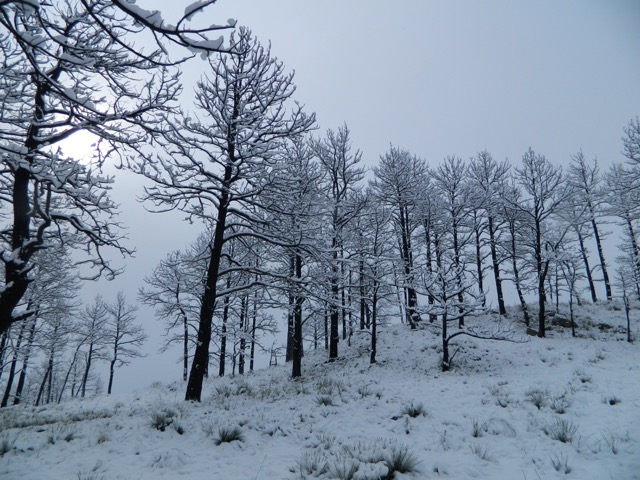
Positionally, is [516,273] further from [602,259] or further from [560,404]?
[560,404]

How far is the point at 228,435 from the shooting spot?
19.6ft

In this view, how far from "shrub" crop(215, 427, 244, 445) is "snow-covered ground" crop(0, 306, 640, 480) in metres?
0.02

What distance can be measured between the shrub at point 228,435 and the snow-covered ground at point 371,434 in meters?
0.02

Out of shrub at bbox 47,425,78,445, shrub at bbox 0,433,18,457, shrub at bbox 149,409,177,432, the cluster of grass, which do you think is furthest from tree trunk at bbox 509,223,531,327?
shrub at bbox 0,433,18,457

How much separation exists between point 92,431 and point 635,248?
30.2m

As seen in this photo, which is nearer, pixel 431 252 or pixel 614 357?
pixel 614 357

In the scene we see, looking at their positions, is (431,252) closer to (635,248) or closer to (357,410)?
(635,248)

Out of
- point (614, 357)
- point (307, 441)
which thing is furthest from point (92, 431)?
point (614, 357)

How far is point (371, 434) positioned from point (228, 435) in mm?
2770

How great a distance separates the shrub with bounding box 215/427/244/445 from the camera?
5.94 metres

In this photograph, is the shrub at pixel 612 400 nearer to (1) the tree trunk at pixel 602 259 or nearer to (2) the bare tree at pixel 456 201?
(2) the bare tree at pixel 456 201

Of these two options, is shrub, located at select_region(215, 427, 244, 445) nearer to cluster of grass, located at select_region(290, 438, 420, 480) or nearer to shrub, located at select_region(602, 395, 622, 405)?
cluster of grass, located at select_region(290, 438, 420, 480)

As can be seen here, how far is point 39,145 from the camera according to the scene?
5.84 meters

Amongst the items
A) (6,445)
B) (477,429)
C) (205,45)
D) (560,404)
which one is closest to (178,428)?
(6,445)
